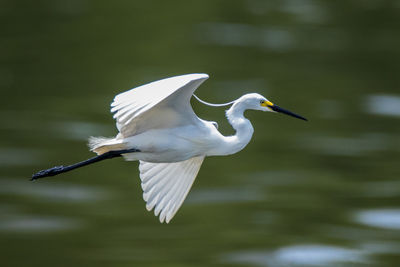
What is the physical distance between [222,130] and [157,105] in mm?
11818

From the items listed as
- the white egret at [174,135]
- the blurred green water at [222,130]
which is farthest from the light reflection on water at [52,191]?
the white egret at [174,135]

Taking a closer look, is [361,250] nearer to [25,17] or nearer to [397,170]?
[397,170]

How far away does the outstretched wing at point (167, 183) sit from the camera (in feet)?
25.6

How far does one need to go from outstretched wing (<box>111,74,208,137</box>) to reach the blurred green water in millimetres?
7120

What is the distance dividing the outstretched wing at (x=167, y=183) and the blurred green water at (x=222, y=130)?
6.38 metres

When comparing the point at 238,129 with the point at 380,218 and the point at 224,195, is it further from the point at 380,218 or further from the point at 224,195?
the point at 224,195

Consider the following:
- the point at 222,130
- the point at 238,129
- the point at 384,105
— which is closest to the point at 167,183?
the point at 238,129

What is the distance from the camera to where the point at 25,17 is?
84.9ft

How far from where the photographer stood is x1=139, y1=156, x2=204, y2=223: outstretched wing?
25.6ft

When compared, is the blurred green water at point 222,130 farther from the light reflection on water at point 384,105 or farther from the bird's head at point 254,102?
the bird's head at point 254,102

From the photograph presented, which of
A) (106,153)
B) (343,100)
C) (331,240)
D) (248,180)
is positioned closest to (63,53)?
(343,100)

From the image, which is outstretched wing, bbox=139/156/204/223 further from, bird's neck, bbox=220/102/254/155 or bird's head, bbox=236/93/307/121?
bird's head, bbox=236/93/307/121

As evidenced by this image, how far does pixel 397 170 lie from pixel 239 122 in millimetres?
11488

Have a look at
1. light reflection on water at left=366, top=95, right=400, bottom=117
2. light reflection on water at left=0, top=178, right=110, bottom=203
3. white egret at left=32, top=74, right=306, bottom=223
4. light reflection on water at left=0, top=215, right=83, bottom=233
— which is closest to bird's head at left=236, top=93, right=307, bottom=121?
white egret at left=32, top=74, right=306, bottom=223
